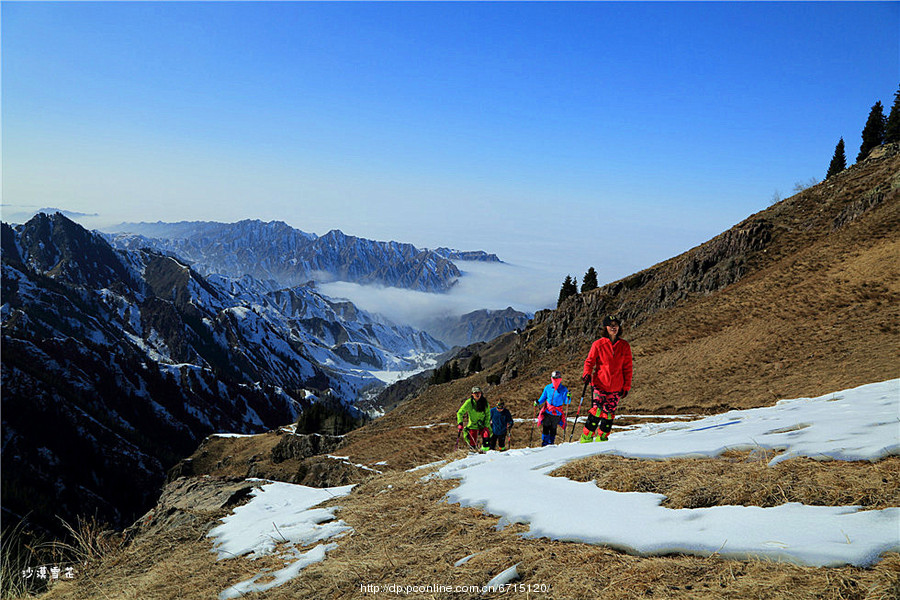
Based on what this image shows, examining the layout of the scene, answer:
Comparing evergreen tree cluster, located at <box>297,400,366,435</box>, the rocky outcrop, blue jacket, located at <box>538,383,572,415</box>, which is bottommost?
evergreen tree cluster, located at <box>297,400,366,435</box>

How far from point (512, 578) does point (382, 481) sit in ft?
21.9

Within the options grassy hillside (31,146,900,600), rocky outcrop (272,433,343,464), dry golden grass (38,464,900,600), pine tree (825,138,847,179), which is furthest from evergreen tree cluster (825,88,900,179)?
dry golden grass (38,464,900,600)

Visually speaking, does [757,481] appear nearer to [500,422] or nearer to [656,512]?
[656,512]

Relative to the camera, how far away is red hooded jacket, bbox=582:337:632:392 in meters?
11.1

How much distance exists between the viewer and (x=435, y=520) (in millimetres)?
6480

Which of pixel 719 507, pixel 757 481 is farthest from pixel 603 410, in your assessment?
pixel 719 507

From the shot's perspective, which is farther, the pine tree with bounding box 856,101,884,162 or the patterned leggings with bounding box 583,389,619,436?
the pine tree with bounding box 856,101,884,162

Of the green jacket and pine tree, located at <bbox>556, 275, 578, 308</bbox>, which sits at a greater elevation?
pine tree, located at <bbox>556, 275, 578, 308</bbox>

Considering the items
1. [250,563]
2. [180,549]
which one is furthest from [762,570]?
[180,549]

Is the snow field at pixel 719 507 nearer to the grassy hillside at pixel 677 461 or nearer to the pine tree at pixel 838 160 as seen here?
the grassy hillside at pixel 677 461

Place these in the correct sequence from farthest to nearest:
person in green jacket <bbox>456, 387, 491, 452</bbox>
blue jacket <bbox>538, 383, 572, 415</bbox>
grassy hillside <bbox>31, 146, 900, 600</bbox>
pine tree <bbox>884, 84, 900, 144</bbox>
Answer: pine tree <bbox>884, 84, 900, 144</bbox> → person in green jacket <bbox>456, 387, 491, 452</bbox> → blue jacket <bbox>538, 383, 572, 415</bbox> → grassy hillside <bbox>31, 146, 900, 600</bbox>

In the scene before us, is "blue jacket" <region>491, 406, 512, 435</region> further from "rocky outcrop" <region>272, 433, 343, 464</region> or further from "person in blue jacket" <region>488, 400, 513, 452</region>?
"rocky outcrop" <region>272, 433, 343, 464</region>

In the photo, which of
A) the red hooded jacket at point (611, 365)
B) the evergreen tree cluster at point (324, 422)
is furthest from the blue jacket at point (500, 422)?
the evergreen tree cluster at point (324, 422)

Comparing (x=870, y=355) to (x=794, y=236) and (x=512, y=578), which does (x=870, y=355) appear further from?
(x=794, y=236)
